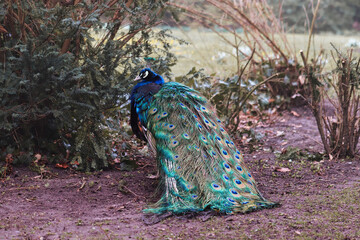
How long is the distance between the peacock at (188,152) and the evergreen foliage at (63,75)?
1.13 ft

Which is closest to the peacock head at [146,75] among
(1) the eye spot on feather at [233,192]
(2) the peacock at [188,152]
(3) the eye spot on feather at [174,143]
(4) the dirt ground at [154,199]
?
(2) the peacock at [188,152]

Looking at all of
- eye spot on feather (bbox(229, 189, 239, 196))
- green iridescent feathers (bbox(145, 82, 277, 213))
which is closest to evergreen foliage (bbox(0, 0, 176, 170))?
green iridescent feathers (bbox(145, 82, 277, 213))

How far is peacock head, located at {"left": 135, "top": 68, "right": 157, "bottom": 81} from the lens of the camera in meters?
4.85

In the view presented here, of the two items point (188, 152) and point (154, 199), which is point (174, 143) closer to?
point (188, 152)

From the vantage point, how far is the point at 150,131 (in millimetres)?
4414

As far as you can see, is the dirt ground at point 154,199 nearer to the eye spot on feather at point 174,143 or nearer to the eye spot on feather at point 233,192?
the eye spot on feather at point 233,192

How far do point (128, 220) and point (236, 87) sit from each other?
2913 mm

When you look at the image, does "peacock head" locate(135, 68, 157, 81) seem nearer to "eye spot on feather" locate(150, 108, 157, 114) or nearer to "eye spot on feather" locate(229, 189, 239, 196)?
"eye spot on feather" locate(150, 108, 157, 114)

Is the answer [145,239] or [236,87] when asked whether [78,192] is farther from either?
[236,87]

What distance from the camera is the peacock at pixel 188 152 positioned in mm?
3623

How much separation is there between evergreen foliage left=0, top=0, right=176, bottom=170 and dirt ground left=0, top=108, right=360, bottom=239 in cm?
31

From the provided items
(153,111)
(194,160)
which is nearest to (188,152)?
(194,160)

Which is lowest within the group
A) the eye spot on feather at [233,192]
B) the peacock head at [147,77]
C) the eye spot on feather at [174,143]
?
the eye spot on feather at [233,192]

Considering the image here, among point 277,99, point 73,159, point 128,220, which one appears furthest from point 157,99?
point 277,99
